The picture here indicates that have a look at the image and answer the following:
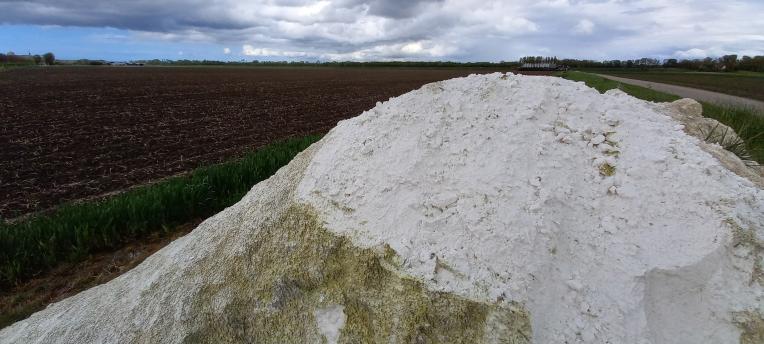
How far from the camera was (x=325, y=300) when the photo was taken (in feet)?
9.22

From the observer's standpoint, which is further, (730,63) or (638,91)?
(730,63)

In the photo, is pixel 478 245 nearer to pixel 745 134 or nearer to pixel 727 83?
pixel 745 134

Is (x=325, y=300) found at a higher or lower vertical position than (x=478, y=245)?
lower

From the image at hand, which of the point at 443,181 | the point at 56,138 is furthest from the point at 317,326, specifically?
the point at 56,138

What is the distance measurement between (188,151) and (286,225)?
9.36 meters

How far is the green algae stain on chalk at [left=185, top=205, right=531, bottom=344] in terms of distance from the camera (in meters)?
2.43

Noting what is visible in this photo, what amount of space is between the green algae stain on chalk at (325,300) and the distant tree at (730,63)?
Answer: 2869 inches

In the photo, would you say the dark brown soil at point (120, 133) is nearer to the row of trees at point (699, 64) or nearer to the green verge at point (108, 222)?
the green verge at point (108, 222)

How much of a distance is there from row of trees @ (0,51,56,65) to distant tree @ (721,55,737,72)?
334 ft

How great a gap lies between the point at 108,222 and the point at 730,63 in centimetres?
7364

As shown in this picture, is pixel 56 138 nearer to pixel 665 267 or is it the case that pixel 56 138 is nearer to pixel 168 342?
pixel 168 342

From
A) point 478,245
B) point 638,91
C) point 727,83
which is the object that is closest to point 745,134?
point 478,245

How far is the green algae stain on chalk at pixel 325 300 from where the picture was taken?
2428mm

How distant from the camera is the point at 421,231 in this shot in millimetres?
2736
